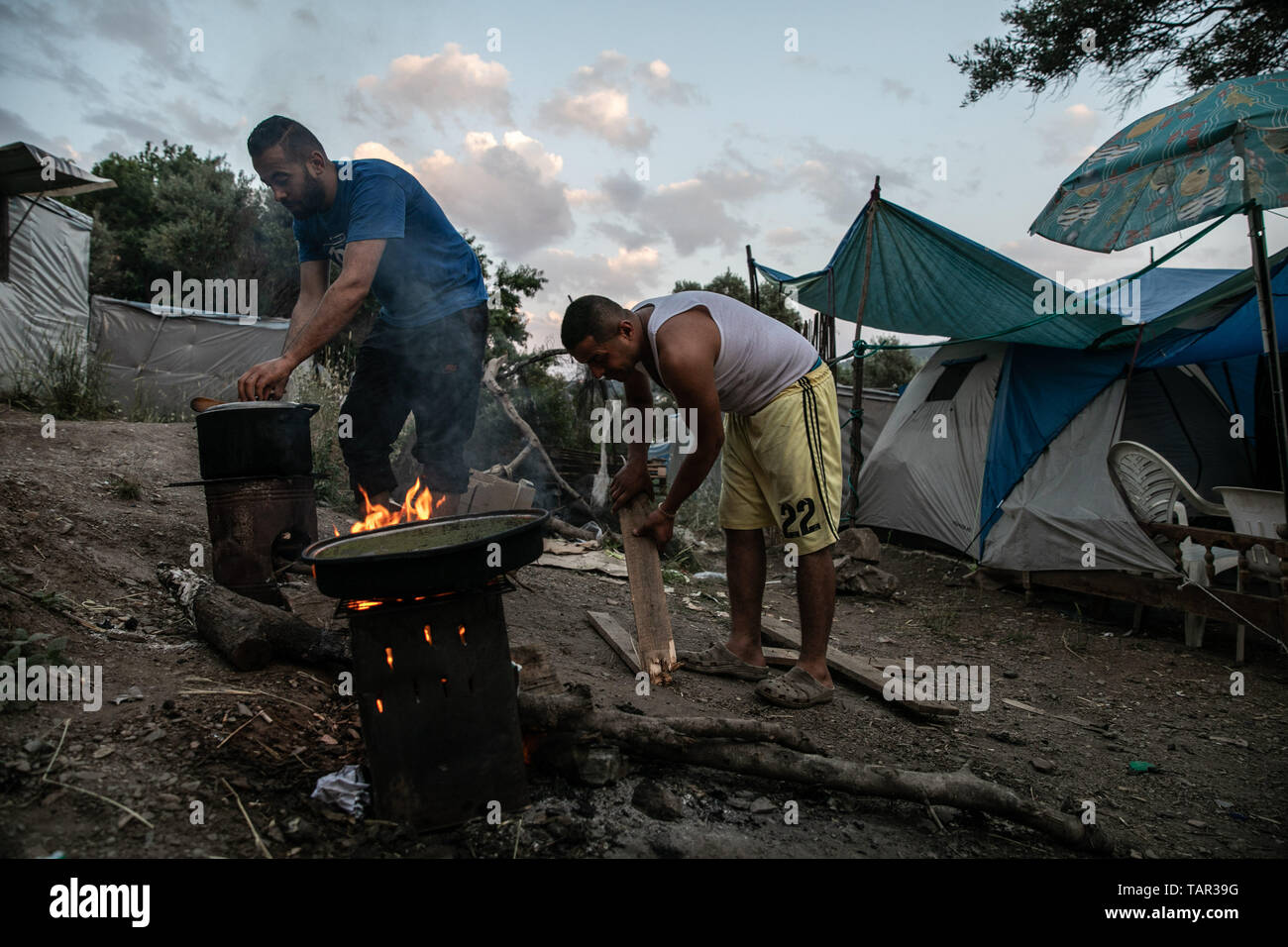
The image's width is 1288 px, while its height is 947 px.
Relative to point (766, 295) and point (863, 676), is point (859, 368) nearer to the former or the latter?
point (863, 676)

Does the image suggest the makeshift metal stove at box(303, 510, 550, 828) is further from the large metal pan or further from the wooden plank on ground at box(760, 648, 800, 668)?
the wooden plank on ground at box(760, 648, 800, 668)

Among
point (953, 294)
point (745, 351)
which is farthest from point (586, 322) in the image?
point (953, 294)

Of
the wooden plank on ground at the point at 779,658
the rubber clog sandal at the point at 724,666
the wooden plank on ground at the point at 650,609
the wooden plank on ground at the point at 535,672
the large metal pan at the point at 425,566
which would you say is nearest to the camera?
the large metal pan at the point at 425,566

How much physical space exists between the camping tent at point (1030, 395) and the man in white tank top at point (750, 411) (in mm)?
3296

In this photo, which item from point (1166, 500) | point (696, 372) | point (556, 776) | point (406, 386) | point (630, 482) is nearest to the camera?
point (556, 776)

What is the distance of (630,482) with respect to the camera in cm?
309

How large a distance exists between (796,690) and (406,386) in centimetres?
233

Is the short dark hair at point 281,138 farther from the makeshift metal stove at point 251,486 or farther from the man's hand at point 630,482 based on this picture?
the man's hand at point 630,482

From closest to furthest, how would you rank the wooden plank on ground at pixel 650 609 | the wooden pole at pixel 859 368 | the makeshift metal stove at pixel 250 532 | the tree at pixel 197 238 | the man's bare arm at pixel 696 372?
the man's bare arm at pixel 696 372
the makeshift metal stove at pixel 250 532
the wooden plank on ground at pixel 650 609
the wooden pole at pixel 859 368
the tree at pixel 197 238

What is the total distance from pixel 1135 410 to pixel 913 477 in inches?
80.0

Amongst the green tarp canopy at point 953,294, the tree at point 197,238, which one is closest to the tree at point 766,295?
the green tarp canopy at point 953,294

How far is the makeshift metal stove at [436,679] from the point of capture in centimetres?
179
